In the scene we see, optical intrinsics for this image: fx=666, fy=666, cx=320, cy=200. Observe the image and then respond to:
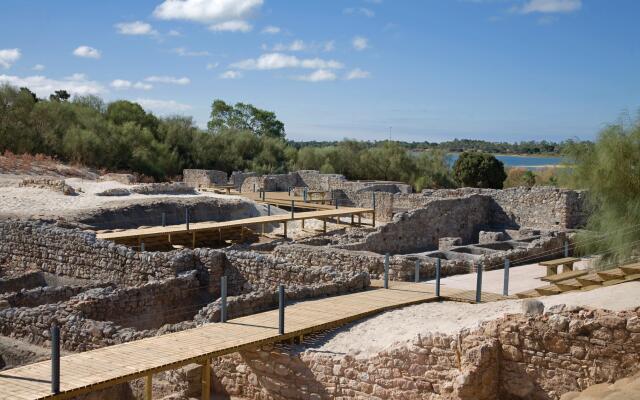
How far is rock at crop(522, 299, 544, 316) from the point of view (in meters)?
8.43

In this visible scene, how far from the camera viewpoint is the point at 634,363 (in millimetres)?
7730

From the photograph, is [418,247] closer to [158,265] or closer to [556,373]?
[158,265]

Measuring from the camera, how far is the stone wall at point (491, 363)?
793 cm

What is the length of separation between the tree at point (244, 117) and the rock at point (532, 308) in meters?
68.5

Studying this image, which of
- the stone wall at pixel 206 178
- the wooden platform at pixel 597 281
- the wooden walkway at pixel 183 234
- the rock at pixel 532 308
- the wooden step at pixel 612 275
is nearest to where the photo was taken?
the rock at pixel 532 308

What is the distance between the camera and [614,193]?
16.0 meters

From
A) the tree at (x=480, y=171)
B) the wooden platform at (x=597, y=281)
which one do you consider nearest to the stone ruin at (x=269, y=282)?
the wooden platform at (x=597, y=281)

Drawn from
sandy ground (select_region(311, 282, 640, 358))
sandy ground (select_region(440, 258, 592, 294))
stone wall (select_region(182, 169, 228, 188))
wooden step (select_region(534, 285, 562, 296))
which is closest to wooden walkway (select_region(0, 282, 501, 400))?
sandy ground (select_region(311, 282, 640, 358))

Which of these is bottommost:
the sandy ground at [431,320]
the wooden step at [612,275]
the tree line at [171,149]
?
the sandy ground at [431,320]

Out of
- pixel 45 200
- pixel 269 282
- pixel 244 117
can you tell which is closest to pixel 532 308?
pixel 269 282

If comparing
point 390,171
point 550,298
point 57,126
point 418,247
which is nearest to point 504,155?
point 390,171

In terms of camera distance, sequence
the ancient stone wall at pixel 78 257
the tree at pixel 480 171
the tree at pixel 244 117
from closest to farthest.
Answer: the ancient stone wall at pixel 78 257, the tree at pixel 480 171, the tree at pixel 244 117

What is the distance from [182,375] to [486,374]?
4123 mm

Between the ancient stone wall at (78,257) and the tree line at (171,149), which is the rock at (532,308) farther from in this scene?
the tree line at (171,149)
